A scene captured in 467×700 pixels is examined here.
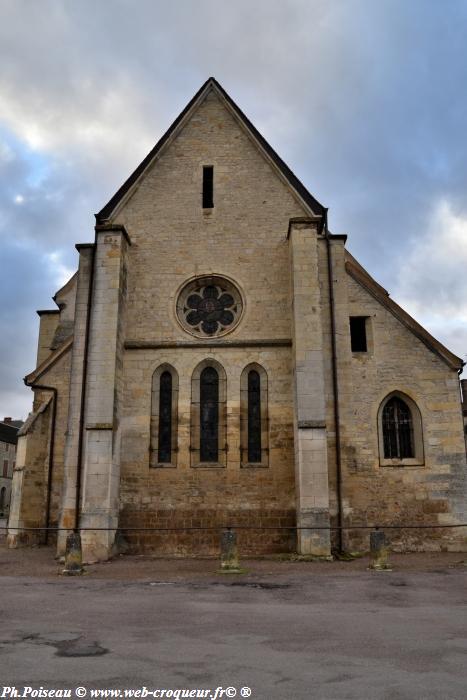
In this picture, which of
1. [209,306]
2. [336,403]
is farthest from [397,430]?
[209,306]

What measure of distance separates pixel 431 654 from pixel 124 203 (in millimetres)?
14760

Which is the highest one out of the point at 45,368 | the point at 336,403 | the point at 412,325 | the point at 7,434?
the point at 7,434

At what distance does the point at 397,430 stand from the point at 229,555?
6.56 meters

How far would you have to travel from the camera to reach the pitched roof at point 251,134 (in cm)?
1723

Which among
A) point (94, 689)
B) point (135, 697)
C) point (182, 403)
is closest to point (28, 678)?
point (94, 689)

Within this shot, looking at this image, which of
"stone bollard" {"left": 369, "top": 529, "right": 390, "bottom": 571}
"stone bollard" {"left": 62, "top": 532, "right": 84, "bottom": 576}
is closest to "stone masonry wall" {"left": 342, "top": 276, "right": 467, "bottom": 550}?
"stone bollard" {"left": 369, "top": 529, "right": 390, "bottom": 571}

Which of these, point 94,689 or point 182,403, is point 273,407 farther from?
point 94,689

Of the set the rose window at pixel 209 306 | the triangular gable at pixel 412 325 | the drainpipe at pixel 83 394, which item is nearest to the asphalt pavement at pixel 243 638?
the drainpipe at pixel 83 394

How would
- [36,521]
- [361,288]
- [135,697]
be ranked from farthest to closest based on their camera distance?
1. [36,521]
2. [361,288]
3. [135,697]

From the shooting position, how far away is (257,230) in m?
17.0

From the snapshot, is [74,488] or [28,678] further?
[74,488]

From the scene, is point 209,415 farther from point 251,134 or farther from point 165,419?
point 251,134

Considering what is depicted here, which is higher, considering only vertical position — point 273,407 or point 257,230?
point 257,230

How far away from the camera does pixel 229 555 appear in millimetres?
11820
